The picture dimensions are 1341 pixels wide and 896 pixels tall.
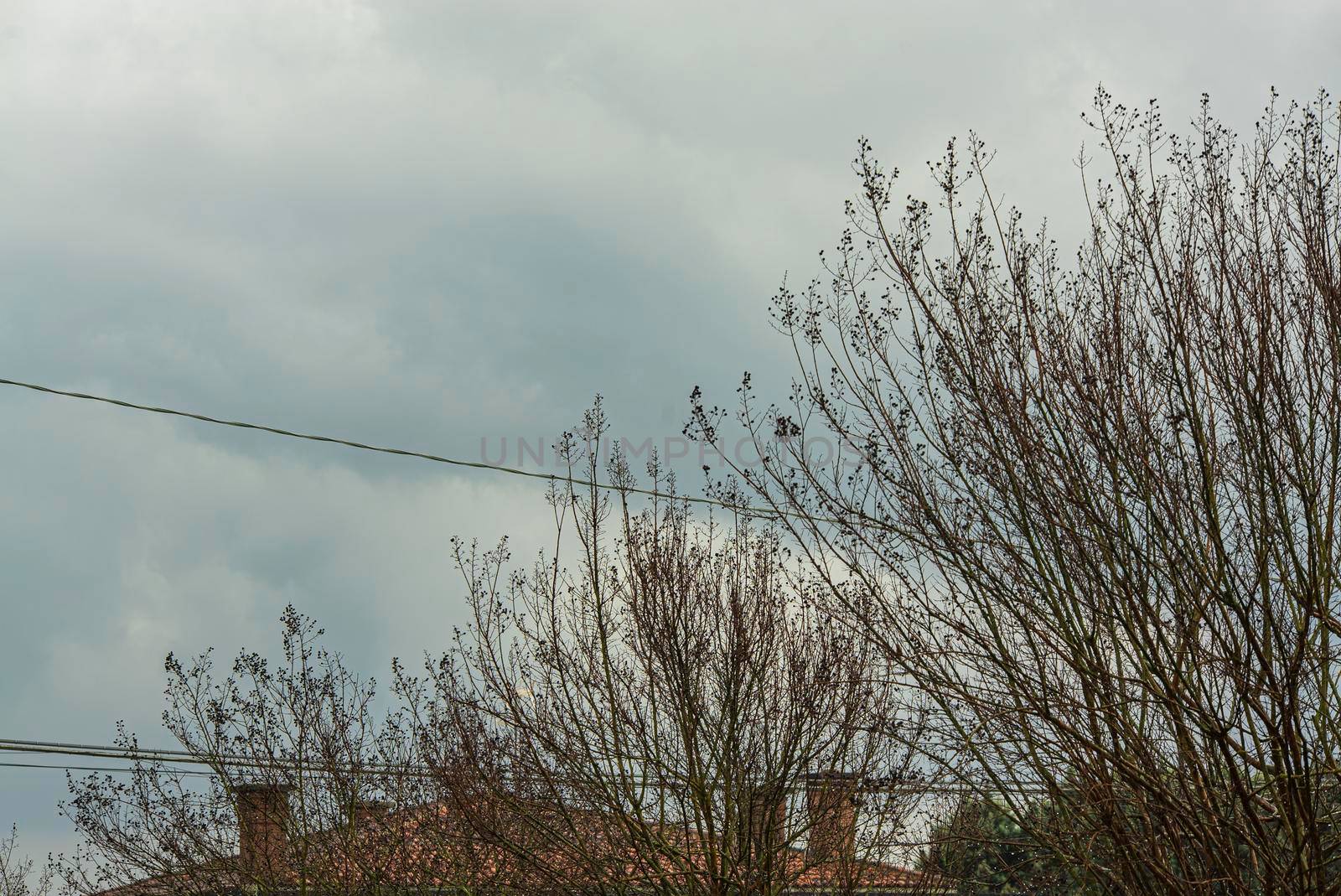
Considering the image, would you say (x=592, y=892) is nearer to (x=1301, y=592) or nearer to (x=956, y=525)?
(x=956, y=525)

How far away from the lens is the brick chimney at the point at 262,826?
1160cm

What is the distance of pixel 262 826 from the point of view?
1174cm

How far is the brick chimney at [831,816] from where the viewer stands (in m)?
8.95

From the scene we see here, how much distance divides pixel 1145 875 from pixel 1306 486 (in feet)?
6.91

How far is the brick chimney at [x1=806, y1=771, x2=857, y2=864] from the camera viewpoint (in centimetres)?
895

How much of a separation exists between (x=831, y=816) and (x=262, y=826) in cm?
611

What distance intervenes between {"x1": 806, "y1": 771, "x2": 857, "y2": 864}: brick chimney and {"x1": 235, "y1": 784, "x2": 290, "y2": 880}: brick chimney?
219 inches

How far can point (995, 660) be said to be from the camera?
5391mm

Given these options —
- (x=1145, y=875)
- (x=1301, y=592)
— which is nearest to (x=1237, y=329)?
(x=1301, y=592)

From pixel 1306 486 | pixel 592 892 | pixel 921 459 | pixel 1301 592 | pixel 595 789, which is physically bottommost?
pixel 592 892

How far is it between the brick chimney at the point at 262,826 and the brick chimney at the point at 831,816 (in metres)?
5.57

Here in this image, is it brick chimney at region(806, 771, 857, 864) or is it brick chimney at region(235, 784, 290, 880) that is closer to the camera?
brick chimney at region(806, 771, 857, 864)

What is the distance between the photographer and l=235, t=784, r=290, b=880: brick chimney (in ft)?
38.1

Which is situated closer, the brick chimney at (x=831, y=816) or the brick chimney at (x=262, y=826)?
the brick chimney at (x=831, y=816)
